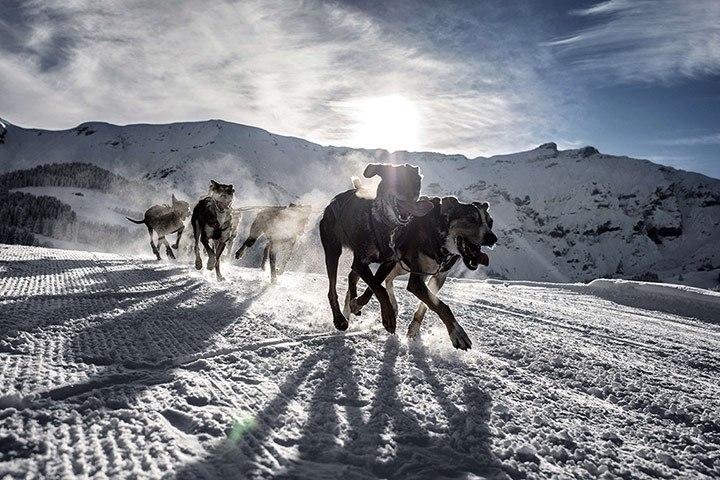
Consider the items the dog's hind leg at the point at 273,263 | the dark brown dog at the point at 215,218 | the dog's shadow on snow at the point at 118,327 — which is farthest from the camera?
the dark brown dog at the point at 215,218

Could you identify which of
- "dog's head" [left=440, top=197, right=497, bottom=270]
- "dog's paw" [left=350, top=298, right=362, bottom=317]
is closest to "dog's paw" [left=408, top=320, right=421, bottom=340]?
"dog's head" [left=440, top=197, right=497, bottom=270]

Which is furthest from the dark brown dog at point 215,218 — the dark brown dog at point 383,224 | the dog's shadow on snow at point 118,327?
the dark brown dog at point 383,224

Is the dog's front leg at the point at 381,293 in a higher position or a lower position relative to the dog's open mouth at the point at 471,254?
lower

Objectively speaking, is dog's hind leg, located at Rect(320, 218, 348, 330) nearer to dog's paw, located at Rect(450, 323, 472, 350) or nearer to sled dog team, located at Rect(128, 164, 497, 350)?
sled dog team, located at Rect(128, 164, 497, 350)

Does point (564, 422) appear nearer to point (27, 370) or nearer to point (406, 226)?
point (406, 226)

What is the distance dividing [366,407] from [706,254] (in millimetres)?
218621

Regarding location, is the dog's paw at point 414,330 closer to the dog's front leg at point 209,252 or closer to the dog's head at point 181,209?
the dog's front leg at point 209,252

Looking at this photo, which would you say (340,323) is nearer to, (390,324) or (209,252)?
(390,324)

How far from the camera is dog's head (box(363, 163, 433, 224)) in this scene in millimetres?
4082

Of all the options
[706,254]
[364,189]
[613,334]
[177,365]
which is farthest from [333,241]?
[706,254]

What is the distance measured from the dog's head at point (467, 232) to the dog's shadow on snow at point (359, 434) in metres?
1.54

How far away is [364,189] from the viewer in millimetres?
5102

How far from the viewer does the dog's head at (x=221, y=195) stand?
A: 8523 millimetres

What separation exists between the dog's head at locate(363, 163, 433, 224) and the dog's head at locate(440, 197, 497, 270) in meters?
0.23
